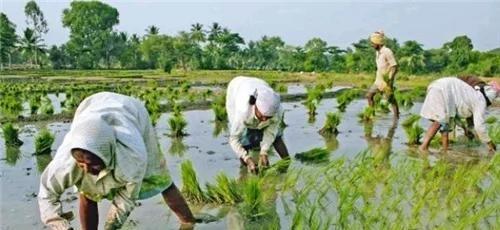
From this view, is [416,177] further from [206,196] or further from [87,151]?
[87,151]

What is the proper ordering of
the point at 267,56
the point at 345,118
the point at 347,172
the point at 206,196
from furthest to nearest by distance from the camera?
1. the point at 267,56
2. the point at 345,118
3. the point at 347,172
4. the point at 206,196

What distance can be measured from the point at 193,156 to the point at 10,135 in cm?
234

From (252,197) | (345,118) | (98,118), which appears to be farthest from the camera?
(345,118)

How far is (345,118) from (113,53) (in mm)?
46325

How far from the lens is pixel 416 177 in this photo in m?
4.47

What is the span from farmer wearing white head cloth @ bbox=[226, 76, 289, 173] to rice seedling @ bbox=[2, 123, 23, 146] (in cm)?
307

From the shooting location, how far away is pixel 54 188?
2.80 m

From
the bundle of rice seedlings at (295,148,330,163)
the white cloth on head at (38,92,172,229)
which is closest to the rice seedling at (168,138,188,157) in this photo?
the bundle of rice seedlings at (295,148,330,163)

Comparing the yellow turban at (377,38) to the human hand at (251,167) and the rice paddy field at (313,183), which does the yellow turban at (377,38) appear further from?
the human hand at (251,167)

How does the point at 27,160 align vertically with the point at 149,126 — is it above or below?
below

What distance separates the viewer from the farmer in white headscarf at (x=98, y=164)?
8.40 ft

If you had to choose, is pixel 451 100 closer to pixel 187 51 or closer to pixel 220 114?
pixel 220 114

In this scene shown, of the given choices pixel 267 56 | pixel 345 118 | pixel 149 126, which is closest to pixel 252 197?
pixel 149 126

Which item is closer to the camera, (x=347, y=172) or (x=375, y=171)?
(x=347, y=172)
